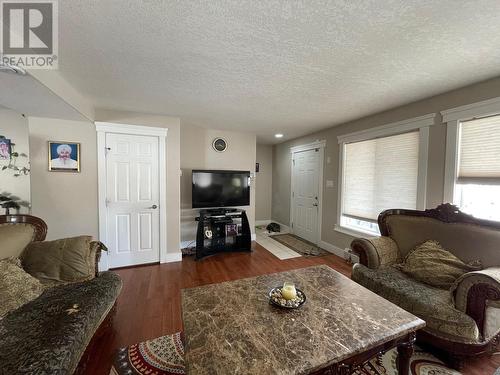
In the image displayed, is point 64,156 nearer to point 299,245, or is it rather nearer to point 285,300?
point 285,300

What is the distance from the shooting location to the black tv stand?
3.38m

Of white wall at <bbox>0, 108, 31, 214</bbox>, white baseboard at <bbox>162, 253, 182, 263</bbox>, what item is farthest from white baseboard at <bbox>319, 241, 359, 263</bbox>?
white wall at <bbox>0, 108, 31, 214</bbox>

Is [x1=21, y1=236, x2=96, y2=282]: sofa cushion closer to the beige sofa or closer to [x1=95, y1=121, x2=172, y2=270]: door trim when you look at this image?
[x1=95, y1=121, x2=172, y2=270]: door trim

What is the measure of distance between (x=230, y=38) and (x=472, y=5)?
138cm

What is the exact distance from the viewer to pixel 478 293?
137 centimetres

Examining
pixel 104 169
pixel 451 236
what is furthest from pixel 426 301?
pixel 104 169

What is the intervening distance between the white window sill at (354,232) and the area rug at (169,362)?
1.62 metres

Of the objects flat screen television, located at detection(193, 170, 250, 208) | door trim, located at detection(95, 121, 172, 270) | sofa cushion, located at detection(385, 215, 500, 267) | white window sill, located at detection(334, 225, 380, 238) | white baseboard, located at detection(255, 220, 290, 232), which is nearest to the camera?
sofa cushion, located at detection(385, 215, 500, 267)

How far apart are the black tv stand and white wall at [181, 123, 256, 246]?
0.43 metres

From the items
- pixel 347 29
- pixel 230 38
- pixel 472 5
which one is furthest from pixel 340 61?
pixel 230 38

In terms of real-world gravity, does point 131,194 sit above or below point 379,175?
below

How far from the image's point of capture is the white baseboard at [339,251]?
3.26 metres

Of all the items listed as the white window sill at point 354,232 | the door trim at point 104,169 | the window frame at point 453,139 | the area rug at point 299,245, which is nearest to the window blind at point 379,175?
the white window sill at point 354,232

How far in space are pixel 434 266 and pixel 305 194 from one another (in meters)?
2.76
